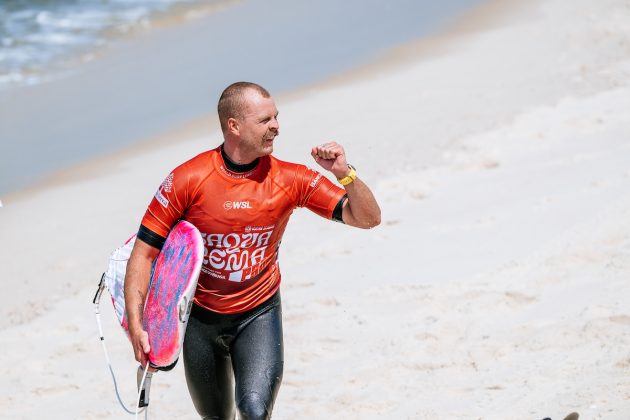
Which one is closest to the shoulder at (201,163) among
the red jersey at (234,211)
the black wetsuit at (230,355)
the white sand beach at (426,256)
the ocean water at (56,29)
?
the red jersey at (234,211)

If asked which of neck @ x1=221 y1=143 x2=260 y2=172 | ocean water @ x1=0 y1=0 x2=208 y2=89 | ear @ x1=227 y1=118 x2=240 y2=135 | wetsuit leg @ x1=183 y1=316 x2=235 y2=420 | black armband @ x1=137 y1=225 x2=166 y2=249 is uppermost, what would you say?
ear @ x1=227 y1=118 x2=240 y2=135

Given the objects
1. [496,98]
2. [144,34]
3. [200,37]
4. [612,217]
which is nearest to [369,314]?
[612,217]

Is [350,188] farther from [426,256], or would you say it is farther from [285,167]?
[426,256]

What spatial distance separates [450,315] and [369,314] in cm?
57

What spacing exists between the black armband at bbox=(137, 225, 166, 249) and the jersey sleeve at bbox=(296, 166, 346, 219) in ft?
2.09

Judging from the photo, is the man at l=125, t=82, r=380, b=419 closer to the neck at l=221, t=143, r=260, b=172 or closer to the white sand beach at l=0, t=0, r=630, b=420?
the neck at l=221, t=143, r=260, b=172

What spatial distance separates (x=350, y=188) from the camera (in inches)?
165

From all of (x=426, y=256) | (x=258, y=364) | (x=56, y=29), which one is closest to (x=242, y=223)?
(x=258, y=364)

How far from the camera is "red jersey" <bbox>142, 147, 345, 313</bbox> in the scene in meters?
4.23

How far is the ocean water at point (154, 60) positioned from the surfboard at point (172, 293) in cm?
640

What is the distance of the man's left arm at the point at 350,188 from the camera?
161 inches

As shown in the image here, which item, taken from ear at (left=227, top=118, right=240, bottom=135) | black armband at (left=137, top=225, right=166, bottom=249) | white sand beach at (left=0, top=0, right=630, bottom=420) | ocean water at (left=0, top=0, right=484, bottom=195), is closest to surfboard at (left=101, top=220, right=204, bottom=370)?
black armband at (left=137, top=225, right=166, bottom=249)

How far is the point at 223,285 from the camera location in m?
4.40

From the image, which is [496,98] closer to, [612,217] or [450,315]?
[612,217]
